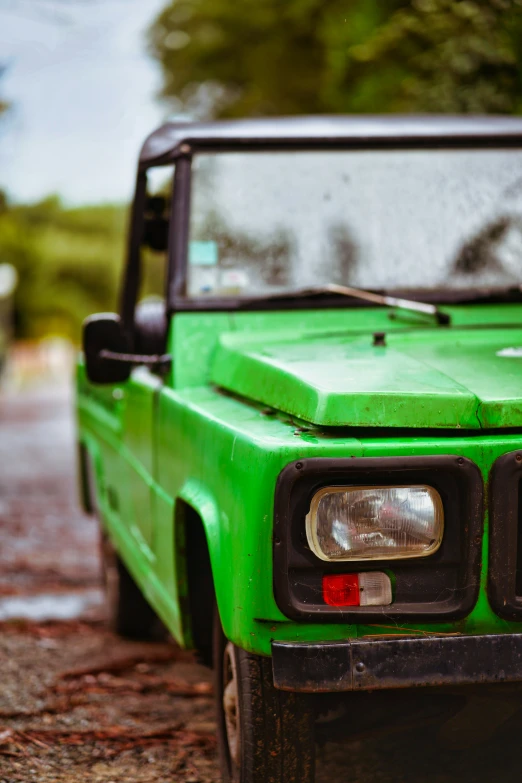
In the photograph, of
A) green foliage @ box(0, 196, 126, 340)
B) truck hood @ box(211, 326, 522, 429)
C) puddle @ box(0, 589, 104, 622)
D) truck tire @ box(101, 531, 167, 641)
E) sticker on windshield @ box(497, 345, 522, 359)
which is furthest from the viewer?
green foliage @ box(0, 196, 126, 340)

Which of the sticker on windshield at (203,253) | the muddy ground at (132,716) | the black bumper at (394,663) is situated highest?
the sticker on windshield at (203,253)

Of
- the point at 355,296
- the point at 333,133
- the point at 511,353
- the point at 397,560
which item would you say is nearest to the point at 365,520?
the point at 397,560

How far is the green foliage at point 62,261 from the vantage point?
60.3 m

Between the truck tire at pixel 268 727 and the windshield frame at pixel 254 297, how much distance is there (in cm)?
141

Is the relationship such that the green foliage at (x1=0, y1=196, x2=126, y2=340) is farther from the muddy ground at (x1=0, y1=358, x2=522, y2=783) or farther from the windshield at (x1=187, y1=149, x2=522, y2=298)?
the windshield at (x1=187, y1=149, x2=522, y2=298)

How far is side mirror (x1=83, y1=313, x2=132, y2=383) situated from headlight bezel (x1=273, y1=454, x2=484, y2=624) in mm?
1434

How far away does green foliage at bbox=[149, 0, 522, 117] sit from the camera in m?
8.41

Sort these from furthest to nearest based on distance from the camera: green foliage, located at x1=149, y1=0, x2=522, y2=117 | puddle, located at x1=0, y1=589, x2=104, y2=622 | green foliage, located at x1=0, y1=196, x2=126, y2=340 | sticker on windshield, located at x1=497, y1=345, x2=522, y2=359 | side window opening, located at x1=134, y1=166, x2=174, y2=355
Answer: green foliage, located at x1=0, y1=196, x2=126, y2=340 < green foliage, located at x1=149, y1=0, x2=522, y2=117 < puddle, located at x1=0, y1=589, x2=104, y2=622 < side window opening, located at x1=134, y1=166, x2=174, y2=355 < sticker on windshield, located at x1=497, y1=345, x2=522, y2=359

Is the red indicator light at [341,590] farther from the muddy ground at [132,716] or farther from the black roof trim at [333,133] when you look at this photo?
the black roof trim at [333,133]

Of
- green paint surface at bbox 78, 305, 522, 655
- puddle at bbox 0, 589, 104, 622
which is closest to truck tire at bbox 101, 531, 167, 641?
puddle at bbox 0, 589, 104, 622

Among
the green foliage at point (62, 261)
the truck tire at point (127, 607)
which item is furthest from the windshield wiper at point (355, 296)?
the green foliage at point (62, 261)

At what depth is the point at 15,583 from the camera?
6918 millimetres

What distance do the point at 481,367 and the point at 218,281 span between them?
128 centimetres

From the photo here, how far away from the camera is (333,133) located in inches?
166
